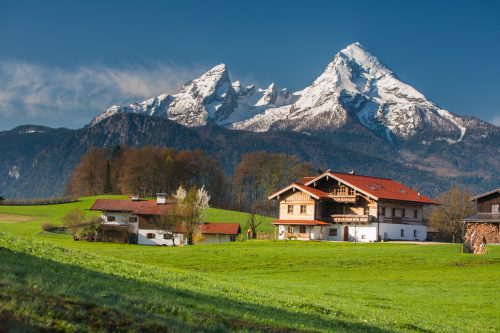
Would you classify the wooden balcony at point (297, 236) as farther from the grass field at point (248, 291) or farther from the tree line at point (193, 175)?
the tree line at point (193, 175)

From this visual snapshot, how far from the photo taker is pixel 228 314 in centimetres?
1395

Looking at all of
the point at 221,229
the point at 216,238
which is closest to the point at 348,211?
the point at 221,229

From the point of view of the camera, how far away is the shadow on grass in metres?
9.43

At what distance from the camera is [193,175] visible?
149125mm

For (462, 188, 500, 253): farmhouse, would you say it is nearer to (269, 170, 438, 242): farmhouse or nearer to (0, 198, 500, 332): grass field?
(269, 170, 438, 242): farmhouse

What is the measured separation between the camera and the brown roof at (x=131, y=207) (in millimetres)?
101188

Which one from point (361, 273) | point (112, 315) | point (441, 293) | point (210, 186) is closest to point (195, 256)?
point (361, 273)

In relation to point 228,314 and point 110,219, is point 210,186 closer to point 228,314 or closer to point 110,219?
point 110,219

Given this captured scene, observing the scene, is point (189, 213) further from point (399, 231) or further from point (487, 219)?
point (487, 219)

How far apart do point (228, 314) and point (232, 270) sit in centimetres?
3249

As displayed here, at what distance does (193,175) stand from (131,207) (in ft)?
153

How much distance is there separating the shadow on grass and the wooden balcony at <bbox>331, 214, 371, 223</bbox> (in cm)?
6519

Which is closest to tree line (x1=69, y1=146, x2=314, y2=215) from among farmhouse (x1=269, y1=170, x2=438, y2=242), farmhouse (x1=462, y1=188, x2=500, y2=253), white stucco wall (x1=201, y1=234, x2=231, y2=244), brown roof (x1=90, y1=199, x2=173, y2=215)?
brown roof (x1=90, y1=199, x2=173, y2=215)

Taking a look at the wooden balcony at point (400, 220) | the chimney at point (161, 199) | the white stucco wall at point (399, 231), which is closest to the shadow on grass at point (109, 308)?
the white stucco wall at point (399, 231)
